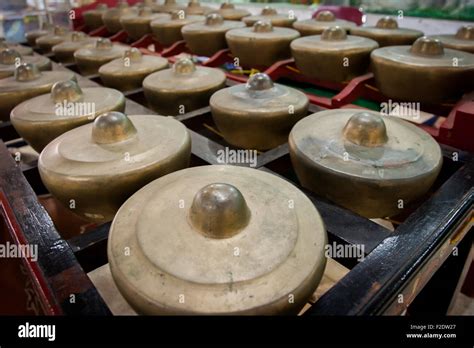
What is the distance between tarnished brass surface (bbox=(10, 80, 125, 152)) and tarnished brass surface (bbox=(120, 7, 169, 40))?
5.30 feet

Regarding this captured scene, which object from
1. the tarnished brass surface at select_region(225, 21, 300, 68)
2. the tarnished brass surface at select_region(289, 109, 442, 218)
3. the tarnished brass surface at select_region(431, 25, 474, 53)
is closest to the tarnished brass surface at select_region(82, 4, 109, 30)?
the tarnished brass surface at select_region(225, 21, 300, 68)

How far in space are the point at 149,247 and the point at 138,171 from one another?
0.29 meters

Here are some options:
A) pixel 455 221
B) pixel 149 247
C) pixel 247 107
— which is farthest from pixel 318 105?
pixel 149 247

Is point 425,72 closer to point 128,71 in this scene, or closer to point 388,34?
point 388,34

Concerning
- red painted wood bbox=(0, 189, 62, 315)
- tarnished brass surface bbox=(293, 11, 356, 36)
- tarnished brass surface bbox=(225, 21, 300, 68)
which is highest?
tarnished brass surface bbox=(293, 11, 356, 36)

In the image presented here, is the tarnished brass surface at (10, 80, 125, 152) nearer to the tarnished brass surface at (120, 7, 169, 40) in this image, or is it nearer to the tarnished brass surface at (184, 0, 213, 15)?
the tarnished brass surface at (120, 7, 169, 40)

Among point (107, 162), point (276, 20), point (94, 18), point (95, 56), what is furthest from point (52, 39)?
point (107, 162)

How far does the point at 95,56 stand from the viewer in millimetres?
2074

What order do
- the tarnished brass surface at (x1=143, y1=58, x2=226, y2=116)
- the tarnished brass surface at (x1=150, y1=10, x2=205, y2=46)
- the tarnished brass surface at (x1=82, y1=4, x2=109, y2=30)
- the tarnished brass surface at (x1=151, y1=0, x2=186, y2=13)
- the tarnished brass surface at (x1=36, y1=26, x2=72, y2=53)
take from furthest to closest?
1. the tarnished brass surface at (x1=82, y1=4, x2=109, y2=30)
2. the tarnished brass surface at (x1=151, y1=0, x2=186, y2=13)
3. the tarnished brass surface at (x1=36, y1=26, x2=72, y2=53)
4. the tarnished brass surface at (x1=150, y1=10, x2=205, y2=46)
5. the tarnished brass surface at (x1=143, y1=58, x2=226, y2=116)

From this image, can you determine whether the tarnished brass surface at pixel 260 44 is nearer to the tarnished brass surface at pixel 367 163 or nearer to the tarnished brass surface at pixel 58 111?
the tarnished brass surface at pixel 58 111

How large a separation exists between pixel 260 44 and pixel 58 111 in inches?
41.7

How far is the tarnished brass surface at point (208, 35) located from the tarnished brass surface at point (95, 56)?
41cm

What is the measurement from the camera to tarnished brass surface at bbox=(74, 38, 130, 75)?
2.07m

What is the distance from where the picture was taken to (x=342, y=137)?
105 cm
